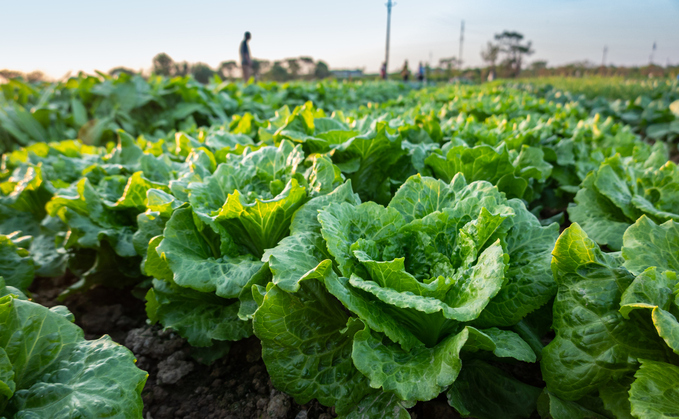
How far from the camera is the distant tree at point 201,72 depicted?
3334cm

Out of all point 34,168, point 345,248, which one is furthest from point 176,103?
point 345,248

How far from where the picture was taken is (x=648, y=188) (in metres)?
2.45

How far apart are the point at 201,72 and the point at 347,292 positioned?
37.8 metres

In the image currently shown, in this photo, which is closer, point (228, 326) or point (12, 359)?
point (12, 359)

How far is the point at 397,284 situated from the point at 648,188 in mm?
2031

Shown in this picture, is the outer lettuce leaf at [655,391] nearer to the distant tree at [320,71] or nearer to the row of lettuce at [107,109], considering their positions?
the row of lettuce at [107,109]

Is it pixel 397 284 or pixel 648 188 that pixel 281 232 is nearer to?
pixel 397 284

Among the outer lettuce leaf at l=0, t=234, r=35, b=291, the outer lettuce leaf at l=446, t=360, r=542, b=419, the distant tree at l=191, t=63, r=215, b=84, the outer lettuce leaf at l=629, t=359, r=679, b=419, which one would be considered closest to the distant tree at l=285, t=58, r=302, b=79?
the distant tree at l=191, t=63, r=215, b=84

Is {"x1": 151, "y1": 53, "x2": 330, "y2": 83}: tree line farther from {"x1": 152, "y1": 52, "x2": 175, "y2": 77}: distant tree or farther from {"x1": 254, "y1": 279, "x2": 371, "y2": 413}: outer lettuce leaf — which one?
{"x1": 254, "y1": 279, "x2": 371, "y2": 413}: outer lettuce leaf

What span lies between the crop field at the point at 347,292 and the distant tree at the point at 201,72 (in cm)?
3137

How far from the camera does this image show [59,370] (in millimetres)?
1407

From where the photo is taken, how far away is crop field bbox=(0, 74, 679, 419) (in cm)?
130

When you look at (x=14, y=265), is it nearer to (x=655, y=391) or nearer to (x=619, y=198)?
(x=655, y=391)

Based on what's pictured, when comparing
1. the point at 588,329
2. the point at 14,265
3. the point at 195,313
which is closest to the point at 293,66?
the point at 14,265
